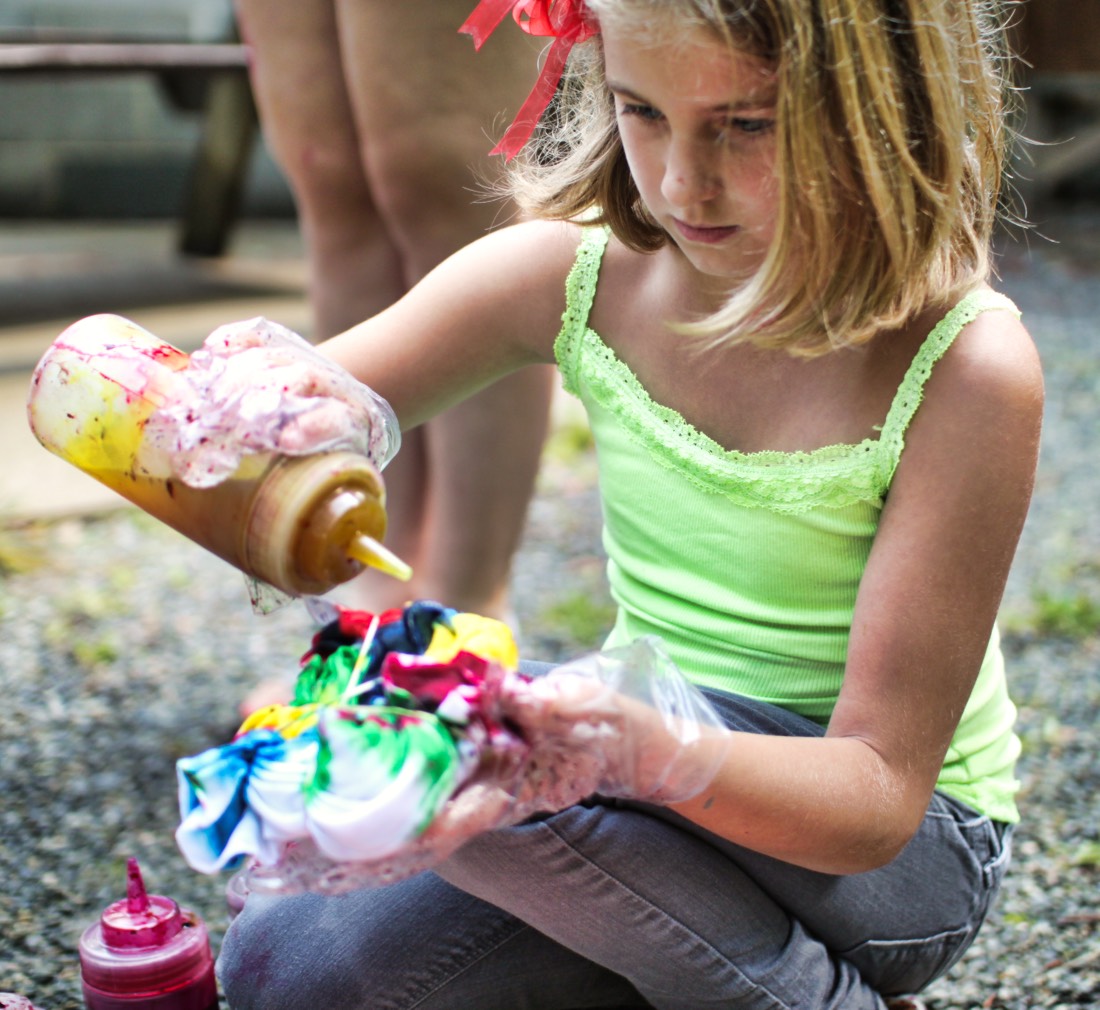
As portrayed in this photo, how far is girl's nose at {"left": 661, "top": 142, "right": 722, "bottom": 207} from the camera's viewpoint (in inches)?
39.0

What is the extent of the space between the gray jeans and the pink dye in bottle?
58mm

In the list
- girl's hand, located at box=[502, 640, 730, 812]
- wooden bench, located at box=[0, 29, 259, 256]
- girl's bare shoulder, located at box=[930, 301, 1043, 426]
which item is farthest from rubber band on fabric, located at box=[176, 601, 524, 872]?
wooden bench, located at box=[0, 29, 259, 256]

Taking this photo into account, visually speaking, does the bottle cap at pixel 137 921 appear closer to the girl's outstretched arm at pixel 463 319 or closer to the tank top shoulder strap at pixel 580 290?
the girl's outstretched arm at pixel 463 319

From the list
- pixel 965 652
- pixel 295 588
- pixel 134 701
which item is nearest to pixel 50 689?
pixel 134 701

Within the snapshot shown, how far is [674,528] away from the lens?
1.24 metres

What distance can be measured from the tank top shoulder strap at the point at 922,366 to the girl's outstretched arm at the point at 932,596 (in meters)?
0.01

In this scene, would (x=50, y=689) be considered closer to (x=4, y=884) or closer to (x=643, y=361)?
(x=4, y=884)

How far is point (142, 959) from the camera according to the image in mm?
1169

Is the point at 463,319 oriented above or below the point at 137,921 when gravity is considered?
above

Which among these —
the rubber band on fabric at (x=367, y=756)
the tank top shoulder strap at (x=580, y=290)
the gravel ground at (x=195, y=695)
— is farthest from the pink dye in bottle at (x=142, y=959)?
the tank top shoulder strap at (x=580, y=290)

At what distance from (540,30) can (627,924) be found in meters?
0.69

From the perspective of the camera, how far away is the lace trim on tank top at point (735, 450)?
3.60 feet

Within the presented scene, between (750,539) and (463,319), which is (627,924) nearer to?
(750,539)

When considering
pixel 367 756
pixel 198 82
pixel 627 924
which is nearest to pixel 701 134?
pixel 367 756
